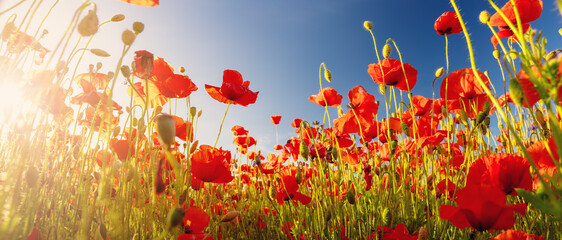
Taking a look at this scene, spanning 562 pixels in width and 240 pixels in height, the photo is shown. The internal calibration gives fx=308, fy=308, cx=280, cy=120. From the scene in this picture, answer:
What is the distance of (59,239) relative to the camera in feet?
3.51

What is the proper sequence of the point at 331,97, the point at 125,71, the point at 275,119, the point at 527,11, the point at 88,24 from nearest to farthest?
the point at 88,24, the point at 125,71, the point at 527,11, the point at 331,97, the point at 275,119

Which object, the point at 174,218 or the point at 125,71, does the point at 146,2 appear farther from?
the point at 174,218

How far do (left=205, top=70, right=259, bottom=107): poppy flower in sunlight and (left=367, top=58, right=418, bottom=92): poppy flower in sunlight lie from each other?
0.65 meters

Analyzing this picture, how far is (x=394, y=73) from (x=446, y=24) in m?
0.39

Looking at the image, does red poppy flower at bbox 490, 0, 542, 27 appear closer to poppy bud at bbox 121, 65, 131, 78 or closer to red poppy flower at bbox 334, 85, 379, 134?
red poppy flower at bbox 334, 85, 379, 134

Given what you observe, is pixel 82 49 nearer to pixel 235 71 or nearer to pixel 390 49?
pixel 235 71

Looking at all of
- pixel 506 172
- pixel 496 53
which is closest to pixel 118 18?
pixel 506 172

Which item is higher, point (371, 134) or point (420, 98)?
point (420, 98)

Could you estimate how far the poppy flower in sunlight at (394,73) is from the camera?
59.4 inches

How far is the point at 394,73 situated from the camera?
150 centimetres

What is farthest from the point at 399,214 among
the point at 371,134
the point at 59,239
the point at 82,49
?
the point at 82,49

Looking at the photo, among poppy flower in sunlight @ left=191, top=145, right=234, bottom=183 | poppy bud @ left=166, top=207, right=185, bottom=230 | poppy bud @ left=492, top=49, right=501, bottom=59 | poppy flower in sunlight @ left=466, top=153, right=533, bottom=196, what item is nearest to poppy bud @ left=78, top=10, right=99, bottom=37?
poppy bud @ left=166, top=207, right=185, bottom=230

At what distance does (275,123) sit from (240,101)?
7.59 feet

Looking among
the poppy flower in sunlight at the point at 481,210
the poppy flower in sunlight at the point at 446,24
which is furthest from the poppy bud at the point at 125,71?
the poppy flower in sunlight at the point at 446,24
